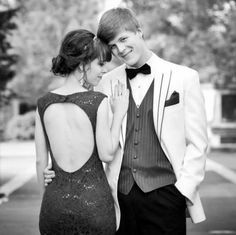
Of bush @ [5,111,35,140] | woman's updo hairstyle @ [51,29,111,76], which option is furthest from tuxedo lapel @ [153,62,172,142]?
bush @ [5,111,35,140]

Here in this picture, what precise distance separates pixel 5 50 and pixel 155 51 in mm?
14167

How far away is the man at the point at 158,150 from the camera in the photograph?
13.8 feet

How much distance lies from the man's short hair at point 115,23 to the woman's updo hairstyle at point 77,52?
301 millimetres

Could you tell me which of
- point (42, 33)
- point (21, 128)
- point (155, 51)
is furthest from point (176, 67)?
point (21, 128)

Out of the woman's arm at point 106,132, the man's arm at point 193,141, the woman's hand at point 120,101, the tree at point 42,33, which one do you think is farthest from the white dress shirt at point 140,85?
the tree at point 42,33

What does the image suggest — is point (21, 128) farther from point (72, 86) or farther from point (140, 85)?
point (72, 86)

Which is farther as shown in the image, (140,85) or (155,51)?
(155,51)

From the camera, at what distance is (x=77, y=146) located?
12.3 ft

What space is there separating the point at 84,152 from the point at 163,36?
2745cm

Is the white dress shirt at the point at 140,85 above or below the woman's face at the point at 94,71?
below

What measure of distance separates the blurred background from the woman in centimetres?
541

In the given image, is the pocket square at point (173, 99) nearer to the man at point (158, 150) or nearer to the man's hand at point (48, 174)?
the man at point (158, 150)

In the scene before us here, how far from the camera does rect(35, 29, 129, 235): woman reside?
3.75m

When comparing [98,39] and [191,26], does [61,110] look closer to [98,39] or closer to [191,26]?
[98,39]
